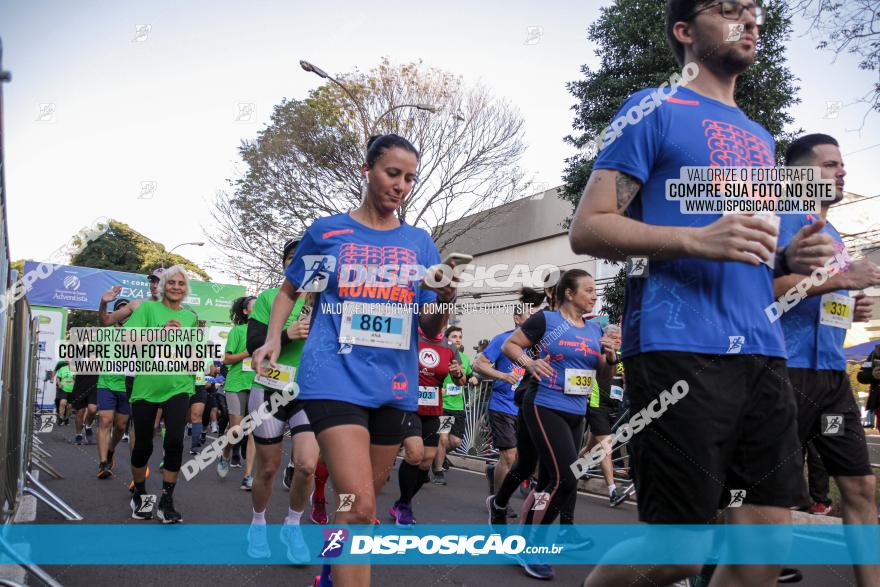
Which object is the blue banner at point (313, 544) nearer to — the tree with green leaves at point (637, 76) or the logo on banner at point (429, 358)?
the logo on banner at point (429, 358)

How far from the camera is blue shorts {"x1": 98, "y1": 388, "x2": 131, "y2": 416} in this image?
9516 millimetres

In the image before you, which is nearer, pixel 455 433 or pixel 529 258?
pixel 455 433

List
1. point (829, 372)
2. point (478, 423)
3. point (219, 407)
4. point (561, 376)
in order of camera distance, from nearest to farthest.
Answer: point (829, 372)
point (561, 376)
point (478, 423)
point (219, 407)

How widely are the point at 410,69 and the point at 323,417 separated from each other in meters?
20.6

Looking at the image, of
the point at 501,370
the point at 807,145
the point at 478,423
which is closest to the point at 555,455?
the point at 807,145

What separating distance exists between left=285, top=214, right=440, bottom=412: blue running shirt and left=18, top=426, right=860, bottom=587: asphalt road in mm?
2039

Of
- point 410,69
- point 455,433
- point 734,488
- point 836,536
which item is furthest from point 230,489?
point 410,69

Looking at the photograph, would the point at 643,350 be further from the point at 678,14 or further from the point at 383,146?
the point at 383,146

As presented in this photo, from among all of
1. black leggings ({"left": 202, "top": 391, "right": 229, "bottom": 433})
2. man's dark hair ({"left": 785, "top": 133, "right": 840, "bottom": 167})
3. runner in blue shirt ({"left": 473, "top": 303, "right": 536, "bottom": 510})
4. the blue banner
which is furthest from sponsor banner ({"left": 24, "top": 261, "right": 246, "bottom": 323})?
man's dark hair ({"left": 785, "top": 133, "right": 840, "bottom": 167})

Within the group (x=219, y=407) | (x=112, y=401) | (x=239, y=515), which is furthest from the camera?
(x=219, y=407)

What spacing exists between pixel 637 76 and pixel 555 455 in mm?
15281

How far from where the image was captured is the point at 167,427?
636 cm

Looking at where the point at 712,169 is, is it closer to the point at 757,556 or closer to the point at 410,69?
the point at 757,556

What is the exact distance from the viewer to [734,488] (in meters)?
2.06
